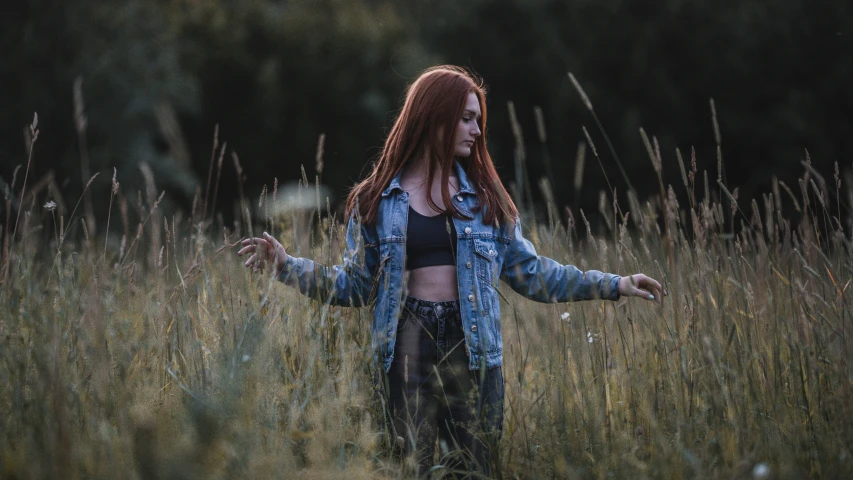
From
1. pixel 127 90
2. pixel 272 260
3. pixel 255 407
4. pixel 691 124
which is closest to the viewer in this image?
pixel 255 407

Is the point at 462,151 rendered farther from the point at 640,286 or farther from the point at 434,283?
the point at 640,286

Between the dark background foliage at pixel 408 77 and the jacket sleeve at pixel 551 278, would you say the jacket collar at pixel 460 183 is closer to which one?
the jacket sleeve at pixel 551 278

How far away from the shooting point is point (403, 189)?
2926mm

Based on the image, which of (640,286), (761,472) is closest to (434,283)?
(640,286)

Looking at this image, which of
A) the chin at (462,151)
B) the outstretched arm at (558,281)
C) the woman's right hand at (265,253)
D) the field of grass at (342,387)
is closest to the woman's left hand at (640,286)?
the outstretched arm at (558,281)

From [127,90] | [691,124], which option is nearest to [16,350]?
[127,90]

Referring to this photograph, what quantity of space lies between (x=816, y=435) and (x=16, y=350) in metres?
2.47

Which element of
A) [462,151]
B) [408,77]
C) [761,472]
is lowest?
[761,472]

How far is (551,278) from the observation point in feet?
9.52

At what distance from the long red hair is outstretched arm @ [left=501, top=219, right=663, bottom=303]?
0.14 meters

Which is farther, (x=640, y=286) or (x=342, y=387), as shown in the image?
(x=640, y=286)

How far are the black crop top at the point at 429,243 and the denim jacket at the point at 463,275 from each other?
0.11 feet

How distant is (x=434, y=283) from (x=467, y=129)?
0.57m

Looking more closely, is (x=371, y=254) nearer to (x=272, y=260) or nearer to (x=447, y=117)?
(x=272, y=260)
